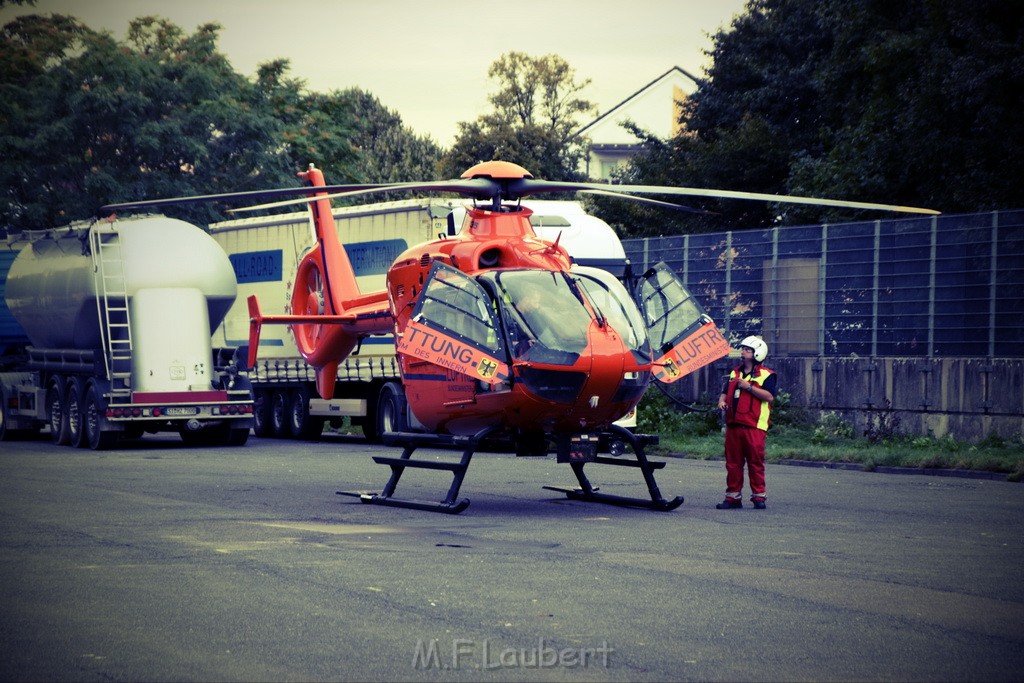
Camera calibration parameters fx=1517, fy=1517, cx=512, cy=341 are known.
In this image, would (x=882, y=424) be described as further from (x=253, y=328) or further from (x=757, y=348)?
(x=253, y=328)

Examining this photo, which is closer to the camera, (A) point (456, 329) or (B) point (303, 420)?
(A) point (456, 329)

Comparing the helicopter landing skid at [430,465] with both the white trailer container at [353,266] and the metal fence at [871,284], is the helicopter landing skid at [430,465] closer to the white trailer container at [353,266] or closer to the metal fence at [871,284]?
the white trailer container at [353,266]

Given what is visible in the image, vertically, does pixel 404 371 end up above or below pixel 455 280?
below

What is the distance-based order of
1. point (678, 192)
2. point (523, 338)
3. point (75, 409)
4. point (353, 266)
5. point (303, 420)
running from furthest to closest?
point (303, 420)
point (353, 266)
point (75, 409)
point (523, 338)
point (678, 192)

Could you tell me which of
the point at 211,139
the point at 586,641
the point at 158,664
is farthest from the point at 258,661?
the point at 211,139

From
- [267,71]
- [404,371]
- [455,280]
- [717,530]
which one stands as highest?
[267,71]

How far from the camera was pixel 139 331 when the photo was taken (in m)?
23.5

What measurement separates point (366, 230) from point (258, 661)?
18.4 metres

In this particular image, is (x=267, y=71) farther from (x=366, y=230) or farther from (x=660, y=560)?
(x=660, y=560)

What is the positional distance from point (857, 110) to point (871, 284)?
439 inches

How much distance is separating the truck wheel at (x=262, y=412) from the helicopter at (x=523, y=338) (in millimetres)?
13045

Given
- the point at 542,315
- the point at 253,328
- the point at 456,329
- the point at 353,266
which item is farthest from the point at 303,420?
the point at 542,315

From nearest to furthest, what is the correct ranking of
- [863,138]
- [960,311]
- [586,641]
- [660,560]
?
1. [586,641]
2. [660,560]
3. [960,311]
4. [863,138]

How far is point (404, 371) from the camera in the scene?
15.5 metres
